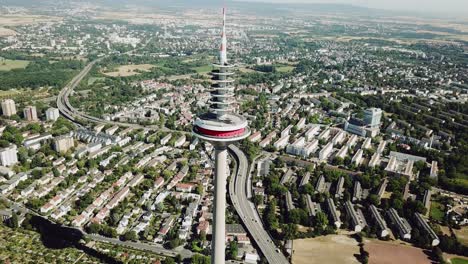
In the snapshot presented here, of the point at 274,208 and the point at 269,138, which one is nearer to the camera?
the point at 274,208

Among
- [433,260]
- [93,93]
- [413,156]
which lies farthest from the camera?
[93,93]

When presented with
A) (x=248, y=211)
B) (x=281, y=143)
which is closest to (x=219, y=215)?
(x=248, y=211)

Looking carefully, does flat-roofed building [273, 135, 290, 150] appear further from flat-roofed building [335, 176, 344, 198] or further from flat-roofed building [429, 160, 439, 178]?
flat-roofed building [429, 160, 439, 178]

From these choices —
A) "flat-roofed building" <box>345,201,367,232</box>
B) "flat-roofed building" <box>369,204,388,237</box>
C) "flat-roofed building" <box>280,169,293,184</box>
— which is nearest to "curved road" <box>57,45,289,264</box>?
→ "flat-roofed building" <box>280,169,293,184</box>

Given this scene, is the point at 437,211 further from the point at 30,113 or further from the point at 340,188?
the point at 30,113

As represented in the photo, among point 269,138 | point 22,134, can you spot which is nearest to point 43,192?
point 22,134

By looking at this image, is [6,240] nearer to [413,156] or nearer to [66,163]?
[66,163]

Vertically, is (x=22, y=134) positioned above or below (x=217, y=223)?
below

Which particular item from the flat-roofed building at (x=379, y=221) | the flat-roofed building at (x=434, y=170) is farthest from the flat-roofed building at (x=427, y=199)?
the flat-roofed building at (x=379, y=221)
